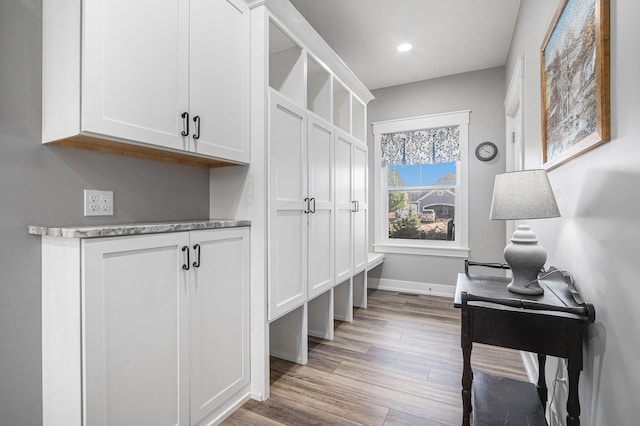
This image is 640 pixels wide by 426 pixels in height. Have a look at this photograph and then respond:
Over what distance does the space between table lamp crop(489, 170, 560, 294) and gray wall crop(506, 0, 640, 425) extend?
0.12 metres

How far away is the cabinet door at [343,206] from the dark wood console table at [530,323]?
1.51 metres

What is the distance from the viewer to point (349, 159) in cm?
317

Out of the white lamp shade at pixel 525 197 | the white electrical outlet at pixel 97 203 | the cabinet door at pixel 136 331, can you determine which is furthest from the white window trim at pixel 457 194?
the white electrical outlet at pixel 97 203

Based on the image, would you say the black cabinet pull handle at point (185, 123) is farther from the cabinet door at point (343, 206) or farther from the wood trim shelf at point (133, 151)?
the cabinet door at point (343, 206)

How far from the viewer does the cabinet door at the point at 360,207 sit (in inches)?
131

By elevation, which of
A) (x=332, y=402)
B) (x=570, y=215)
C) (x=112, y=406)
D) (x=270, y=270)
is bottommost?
(x=332, y=402)

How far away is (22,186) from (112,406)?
932 mm

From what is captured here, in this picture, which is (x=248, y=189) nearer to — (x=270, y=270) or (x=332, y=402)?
(x=270, y=270)

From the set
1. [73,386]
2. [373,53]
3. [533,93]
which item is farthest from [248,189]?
[373,53]

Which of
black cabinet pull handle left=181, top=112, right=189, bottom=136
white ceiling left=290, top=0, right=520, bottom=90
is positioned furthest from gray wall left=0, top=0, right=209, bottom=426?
white ceiling left=290, top=0, right=520, bottom=90

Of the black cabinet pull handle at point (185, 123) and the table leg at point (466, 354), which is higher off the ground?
the black cabinet pull handle at point (185, 123)

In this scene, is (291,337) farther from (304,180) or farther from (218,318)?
(304,180)

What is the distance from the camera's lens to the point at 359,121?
364cm

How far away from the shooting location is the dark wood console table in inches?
43.8
